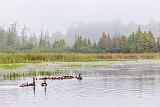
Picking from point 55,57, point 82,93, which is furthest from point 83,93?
point 55,57

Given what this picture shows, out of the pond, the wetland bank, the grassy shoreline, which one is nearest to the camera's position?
the pond

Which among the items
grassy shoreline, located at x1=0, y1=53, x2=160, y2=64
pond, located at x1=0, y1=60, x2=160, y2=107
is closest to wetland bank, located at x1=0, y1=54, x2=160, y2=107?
pond, located at x1=0, y1=60, x2=160, y2=107

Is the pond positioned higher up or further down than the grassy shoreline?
further down

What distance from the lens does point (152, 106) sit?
24.9 m

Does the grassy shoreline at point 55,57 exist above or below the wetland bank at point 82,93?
above

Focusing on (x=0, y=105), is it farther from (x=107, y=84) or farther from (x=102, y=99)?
(x=107, y=84)

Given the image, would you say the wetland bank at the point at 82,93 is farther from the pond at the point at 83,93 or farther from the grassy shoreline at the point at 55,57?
the grassy shoreline at the point at 55,57

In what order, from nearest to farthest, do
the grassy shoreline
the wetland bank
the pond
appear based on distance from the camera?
the pond, the wetland bank, the grassy shoreline

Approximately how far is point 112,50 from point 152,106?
90.7 meters

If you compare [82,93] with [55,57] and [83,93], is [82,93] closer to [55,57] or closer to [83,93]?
[83,93]

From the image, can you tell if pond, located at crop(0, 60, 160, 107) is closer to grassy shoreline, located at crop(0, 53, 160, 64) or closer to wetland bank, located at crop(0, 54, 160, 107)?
wetland bank, located at crop(0, 54, 160, 107)

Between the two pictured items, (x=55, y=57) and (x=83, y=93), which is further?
(x=55, y=57)

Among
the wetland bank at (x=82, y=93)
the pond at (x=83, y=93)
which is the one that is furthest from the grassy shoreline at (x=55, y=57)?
the pond at (x=83, y=93)

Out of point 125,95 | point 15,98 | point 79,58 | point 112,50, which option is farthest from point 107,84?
point 112,50
